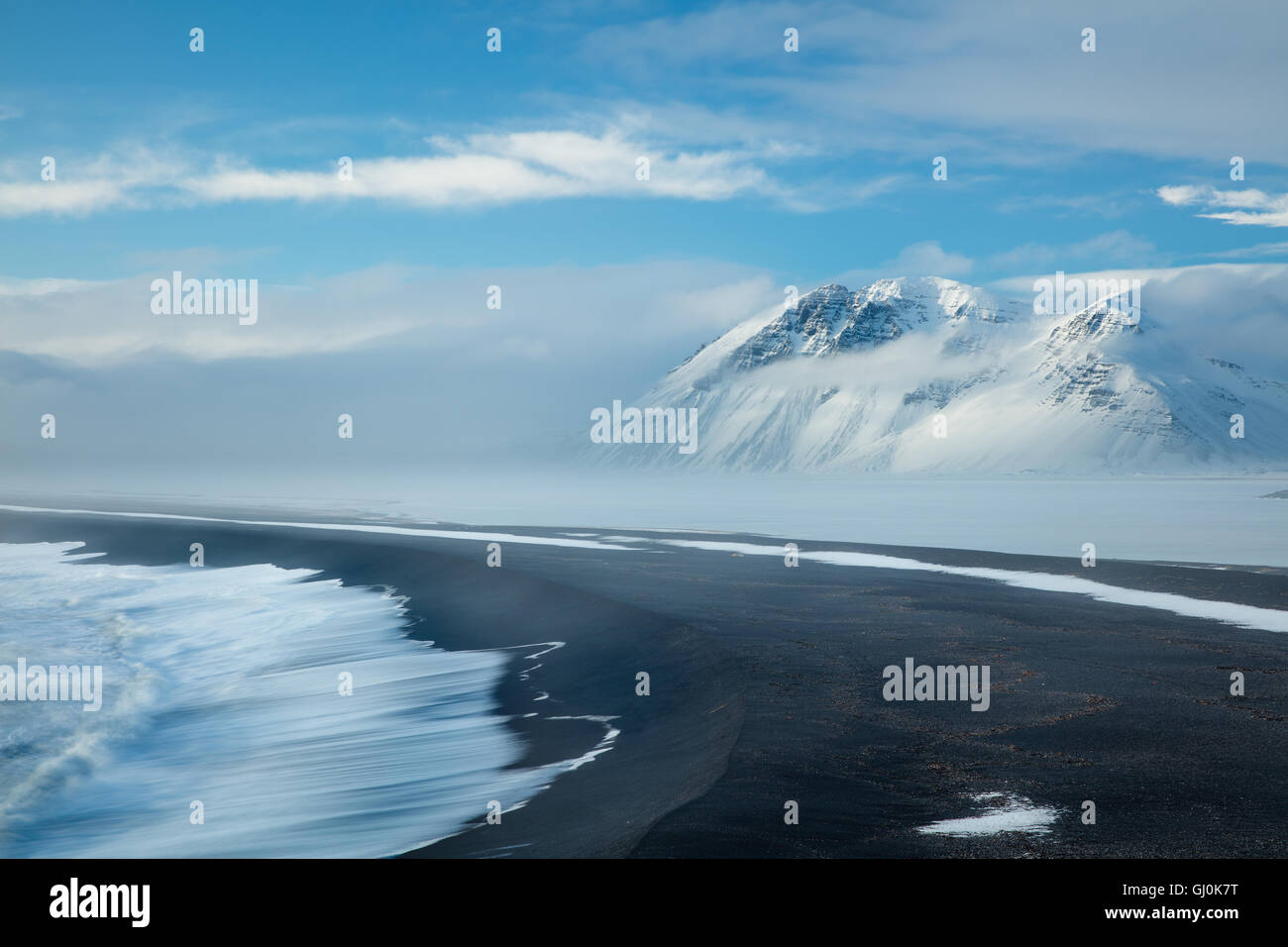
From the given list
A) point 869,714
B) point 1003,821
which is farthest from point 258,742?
point 1003,821

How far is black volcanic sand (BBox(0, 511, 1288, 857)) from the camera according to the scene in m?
10.6

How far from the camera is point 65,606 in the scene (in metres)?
41.0

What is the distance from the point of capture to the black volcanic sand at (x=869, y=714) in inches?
416

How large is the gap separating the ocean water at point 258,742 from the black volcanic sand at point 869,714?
3.77 ft

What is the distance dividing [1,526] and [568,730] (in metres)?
83.6

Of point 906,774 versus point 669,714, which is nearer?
point 906,774

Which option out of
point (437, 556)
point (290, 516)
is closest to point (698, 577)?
point (437, 556)

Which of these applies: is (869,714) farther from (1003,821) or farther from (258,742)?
(258,742)

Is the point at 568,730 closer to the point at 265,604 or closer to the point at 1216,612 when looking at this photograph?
the point at 1216,612

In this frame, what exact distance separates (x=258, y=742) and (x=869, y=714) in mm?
11431
